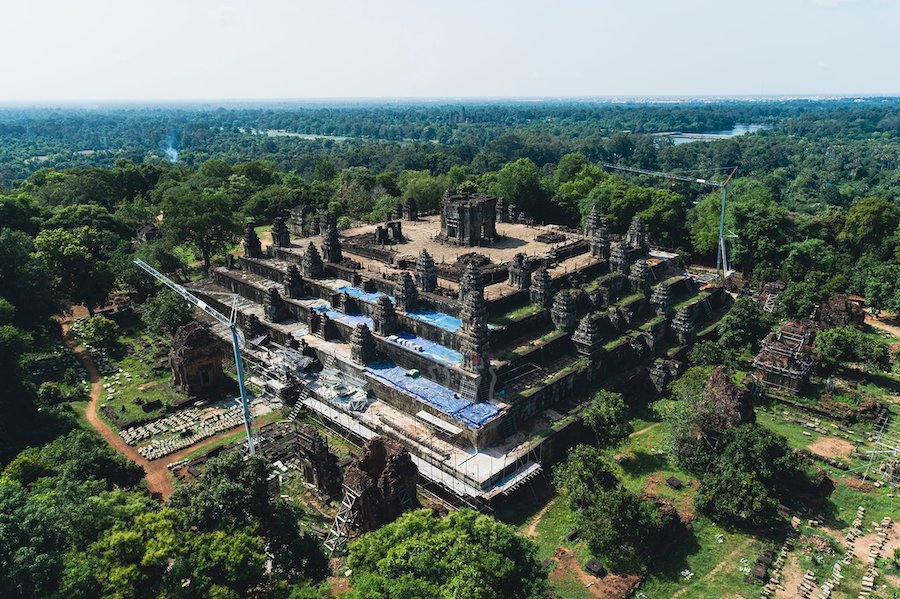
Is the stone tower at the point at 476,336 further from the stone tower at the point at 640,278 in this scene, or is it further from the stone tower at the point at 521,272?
the stone tower at the point at 640,278

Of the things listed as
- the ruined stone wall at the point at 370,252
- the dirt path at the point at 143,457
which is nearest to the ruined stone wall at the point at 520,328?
the ruined stone wall at the point at 370,252

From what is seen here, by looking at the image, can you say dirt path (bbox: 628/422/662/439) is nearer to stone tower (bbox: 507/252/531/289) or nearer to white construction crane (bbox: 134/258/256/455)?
stone tower (bbox: 507/252/531/289)

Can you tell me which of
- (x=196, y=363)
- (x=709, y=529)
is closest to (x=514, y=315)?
(x=709, y=529)

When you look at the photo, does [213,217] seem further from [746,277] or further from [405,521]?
[746,277]

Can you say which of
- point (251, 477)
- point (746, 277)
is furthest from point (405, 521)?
point (746, 277)

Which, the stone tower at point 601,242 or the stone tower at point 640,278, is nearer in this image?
the stone tower at point 640,278

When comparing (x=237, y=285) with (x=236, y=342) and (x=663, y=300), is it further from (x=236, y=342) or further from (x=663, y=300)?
(x=663, y=300)
